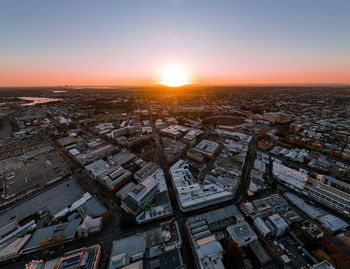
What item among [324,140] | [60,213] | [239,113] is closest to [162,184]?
[60,213]

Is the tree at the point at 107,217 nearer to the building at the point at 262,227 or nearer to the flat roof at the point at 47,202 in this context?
the flat roof at the point at 47,202

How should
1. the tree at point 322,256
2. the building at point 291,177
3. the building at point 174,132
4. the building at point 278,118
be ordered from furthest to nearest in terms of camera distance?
the building at point 278,118, the building at point 174,132, the building at point 291,177, the tree at point 322,256

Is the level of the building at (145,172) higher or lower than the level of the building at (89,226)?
higher

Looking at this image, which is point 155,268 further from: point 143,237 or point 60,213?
point 60,213

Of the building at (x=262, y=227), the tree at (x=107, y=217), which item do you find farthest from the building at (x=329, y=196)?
the tree at (x=107, y=217)

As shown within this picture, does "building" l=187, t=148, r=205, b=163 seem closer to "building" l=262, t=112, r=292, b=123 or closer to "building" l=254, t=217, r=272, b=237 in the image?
"building" l=254, t=217, r=272, b=237

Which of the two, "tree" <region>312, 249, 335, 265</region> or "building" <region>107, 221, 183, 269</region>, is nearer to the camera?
"building" <region>107, 221, 183, 269</region>

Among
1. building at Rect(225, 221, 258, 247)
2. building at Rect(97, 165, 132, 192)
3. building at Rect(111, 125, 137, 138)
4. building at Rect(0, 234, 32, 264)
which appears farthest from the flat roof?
building at Rect(225, 221, 258, 247)

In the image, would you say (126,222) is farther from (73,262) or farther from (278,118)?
(278,118)
